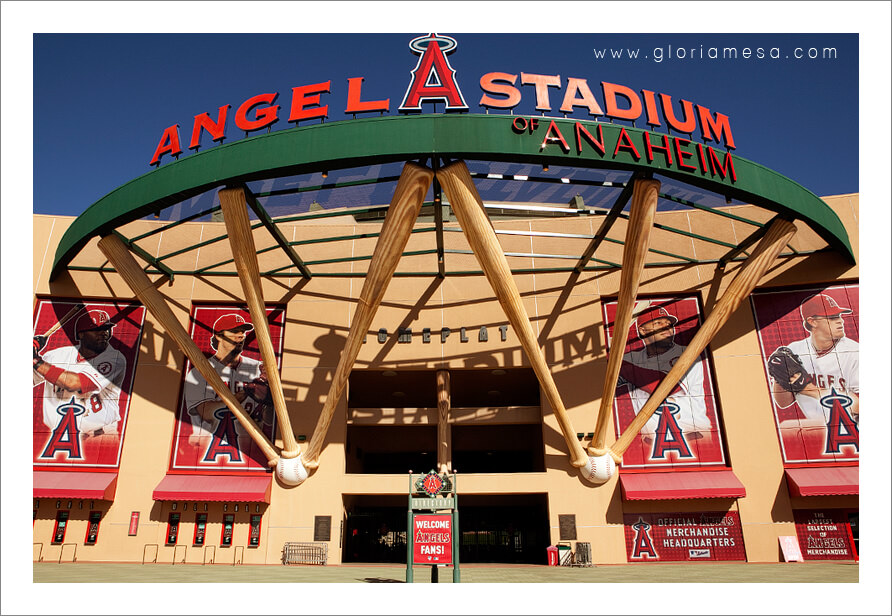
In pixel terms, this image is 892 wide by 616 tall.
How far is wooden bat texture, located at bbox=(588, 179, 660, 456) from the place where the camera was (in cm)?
2078

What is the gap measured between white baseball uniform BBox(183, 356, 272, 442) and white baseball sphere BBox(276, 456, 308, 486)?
282 cm

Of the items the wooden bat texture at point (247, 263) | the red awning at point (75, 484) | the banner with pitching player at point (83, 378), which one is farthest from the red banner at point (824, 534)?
the banner with pitching player at point (83, 378)

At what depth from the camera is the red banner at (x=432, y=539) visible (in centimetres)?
1722

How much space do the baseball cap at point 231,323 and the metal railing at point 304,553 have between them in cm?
1095

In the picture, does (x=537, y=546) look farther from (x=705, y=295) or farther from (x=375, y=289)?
(x=375, y=289)

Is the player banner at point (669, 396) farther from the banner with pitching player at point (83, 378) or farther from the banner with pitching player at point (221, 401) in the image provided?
the banner with pitching player at point (83, 378)

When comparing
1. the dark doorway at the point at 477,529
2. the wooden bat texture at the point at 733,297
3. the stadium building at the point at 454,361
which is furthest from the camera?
the dark doorway at the point at 477,529

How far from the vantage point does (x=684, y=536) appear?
27.2 metres

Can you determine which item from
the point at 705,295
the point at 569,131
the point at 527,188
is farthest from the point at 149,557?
the point at 705,295

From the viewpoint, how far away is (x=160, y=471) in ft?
92.5

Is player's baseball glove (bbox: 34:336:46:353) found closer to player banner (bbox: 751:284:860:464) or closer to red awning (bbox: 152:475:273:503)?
red awning (bbox: 152:475:273:503)

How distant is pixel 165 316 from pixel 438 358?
42.3ft

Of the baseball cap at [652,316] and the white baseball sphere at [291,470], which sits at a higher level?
the baseball cap at [652,316]

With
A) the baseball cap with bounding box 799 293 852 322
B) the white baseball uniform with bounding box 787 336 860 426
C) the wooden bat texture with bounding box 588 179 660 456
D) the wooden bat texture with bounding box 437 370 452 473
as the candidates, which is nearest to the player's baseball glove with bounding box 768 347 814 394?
the white baseball uniform with bounding box 787 336 860 426
